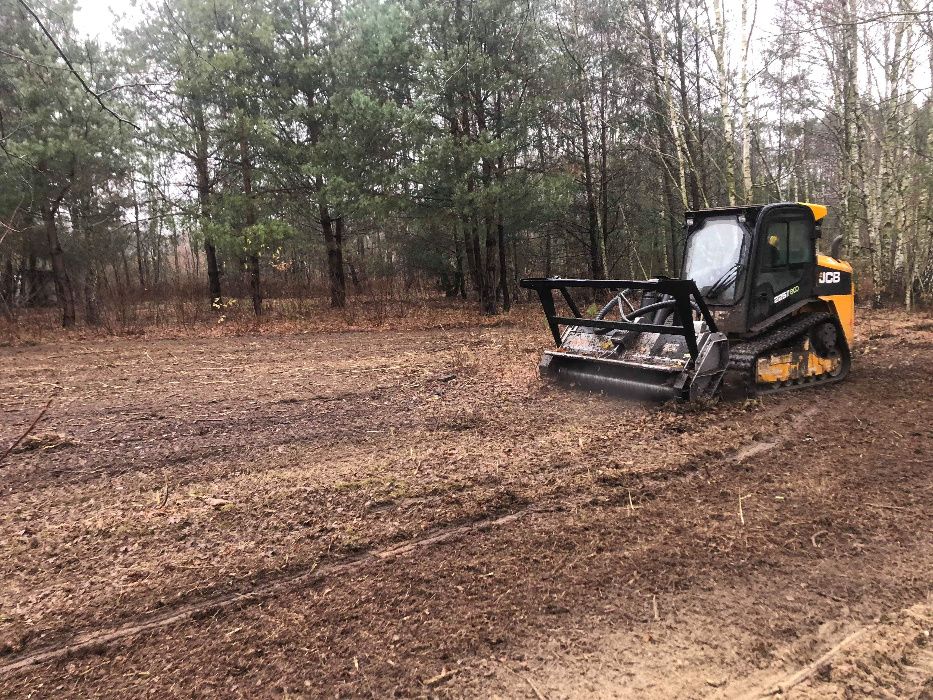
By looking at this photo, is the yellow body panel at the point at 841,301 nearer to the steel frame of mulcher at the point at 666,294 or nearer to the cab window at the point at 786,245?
the cab window at the point at 786,245

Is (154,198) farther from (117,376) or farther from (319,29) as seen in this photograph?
(117,376)

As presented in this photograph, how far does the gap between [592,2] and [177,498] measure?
1800 cm

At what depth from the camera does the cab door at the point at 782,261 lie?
A: 21.9ft

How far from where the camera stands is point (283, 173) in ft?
55.0

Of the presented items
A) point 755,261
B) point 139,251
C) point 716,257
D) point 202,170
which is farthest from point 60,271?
point 755,261

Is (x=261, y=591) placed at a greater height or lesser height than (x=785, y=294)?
lesser

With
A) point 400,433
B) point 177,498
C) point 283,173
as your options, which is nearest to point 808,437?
point 400,433

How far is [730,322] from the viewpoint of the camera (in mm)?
6707

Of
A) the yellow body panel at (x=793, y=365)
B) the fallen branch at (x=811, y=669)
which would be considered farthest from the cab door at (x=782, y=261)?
the fallen branch at (x=811, y=669)

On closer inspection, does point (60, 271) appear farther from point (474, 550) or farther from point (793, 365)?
point (793, 365)

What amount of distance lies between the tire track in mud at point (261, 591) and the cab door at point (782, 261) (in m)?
3.33

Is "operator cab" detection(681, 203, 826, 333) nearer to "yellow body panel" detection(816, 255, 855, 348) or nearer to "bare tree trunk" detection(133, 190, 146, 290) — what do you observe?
"yellow body panel" detection(816, 255, 855, 348)

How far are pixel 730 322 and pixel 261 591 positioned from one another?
5.70 metres

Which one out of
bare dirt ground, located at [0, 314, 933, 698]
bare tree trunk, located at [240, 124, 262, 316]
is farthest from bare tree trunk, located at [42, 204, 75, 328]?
bare dirt ground, located at [0, 314, 933, 698]
